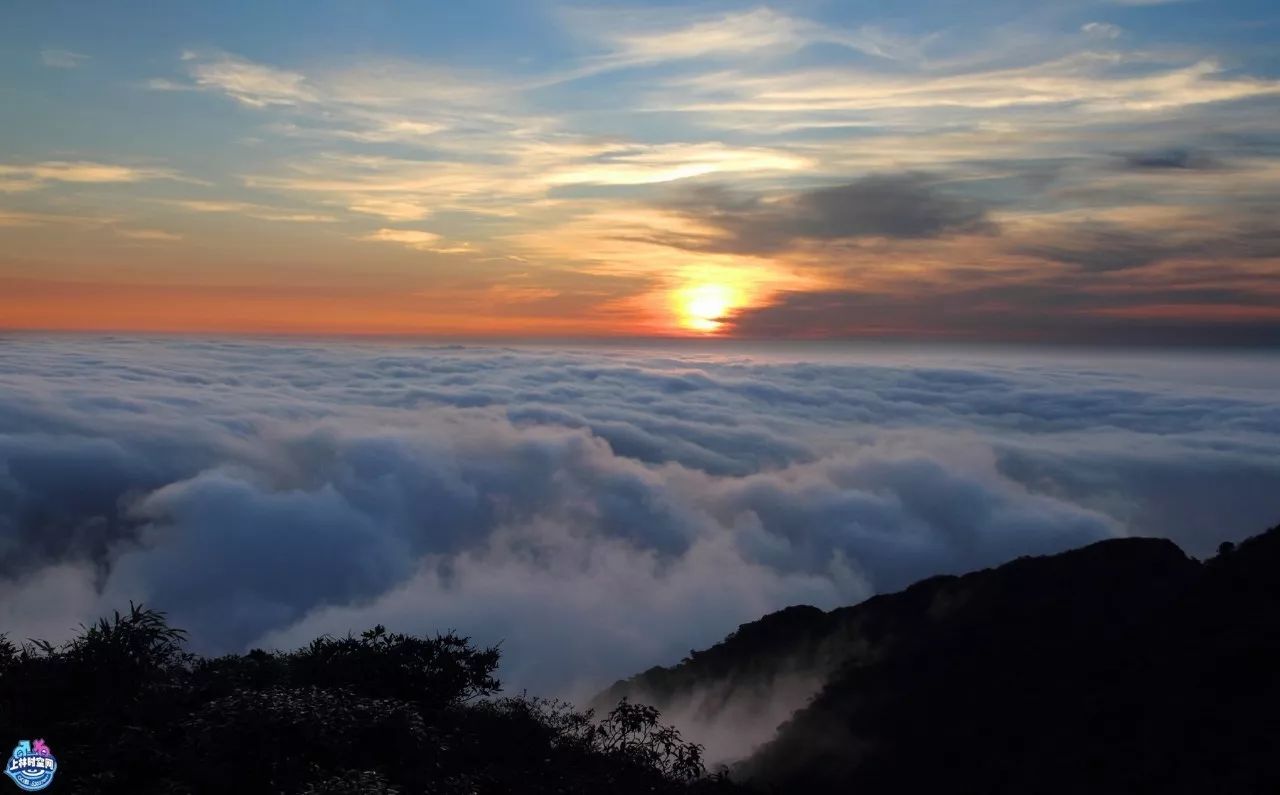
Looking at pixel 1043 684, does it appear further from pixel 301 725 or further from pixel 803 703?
pixel 301 725

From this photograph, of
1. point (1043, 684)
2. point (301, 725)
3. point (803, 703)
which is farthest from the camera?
point (803, 703)

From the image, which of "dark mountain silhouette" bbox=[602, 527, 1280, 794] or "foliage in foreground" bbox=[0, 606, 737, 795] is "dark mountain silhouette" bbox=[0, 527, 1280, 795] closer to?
"foliage in foreground" bbox=[0, 606, 737, 795]

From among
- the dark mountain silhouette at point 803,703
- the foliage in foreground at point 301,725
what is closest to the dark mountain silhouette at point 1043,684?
the dark mountain silhouette at point 803,703

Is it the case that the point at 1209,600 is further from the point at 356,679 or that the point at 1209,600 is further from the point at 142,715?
the point at 142,715

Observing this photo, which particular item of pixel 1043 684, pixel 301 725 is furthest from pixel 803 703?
pixel 301 725

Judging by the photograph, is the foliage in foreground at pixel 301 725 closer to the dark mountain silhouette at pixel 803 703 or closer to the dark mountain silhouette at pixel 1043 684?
the dark mountain silhouette at pixel 803 703

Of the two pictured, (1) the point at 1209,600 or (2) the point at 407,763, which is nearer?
(2) the point at 407,763

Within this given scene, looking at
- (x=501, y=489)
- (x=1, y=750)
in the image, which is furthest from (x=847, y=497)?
(x=1, y=750)
